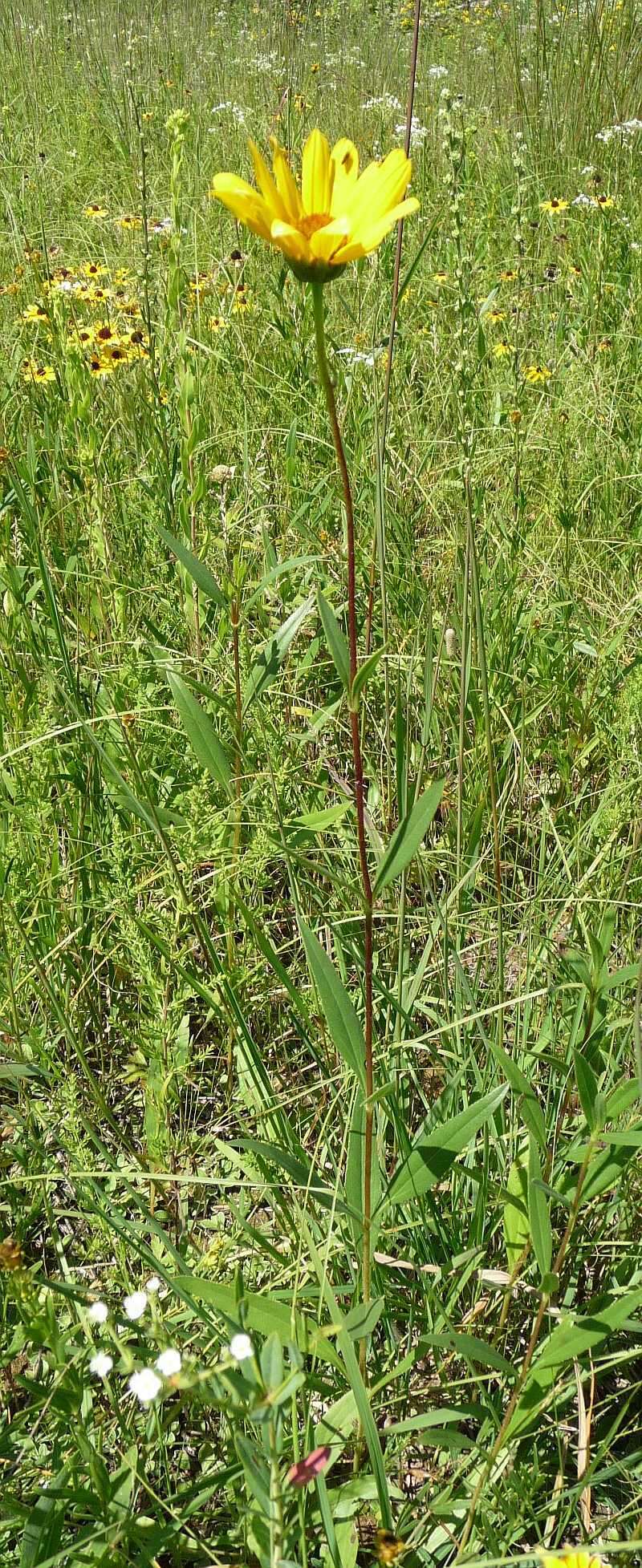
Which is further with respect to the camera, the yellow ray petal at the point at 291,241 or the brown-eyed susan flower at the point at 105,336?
Result: the brown-eyed susan flower at the point at 105,336

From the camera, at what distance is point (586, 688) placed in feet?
4.86

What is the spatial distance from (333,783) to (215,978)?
1.55 feet

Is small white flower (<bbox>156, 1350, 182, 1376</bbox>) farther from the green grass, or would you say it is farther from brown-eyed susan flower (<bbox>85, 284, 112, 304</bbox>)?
brown-eyed susan flower (<bbox>85, 284, 112, 304</bbox>)

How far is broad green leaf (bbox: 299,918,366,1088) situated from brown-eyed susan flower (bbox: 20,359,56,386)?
5.02 ft

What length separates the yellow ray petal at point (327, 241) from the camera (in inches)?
21.8

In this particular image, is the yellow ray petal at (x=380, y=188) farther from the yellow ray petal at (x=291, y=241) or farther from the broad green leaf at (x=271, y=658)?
the broad green leaf at (x=271, y=658)

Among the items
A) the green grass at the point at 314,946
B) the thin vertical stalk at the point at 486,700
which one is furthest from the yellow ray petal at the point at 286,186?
the thin vertical stalk at the point at 486,700

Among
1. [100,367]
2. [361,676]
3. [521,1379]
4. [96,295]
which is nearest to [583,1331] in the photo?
[521,1379]

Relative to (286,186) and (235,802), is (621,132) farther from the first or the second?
(286,186)

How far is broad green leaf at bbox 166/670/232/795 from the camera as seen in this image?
1.10m

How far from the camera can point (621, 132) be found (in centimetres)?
308

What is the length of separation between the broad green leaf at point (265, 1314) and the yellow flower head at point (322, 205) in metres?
0.64

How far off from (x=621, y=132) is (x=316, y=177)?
9.76 ft

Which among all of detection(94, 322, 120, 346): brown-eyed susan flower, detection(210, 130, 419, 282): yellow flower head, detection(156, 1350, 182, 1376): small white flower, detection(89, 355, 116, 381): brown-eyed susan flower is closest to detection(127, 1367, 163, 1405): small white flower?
detection(156, 1350, 182, 1376): small white flower
